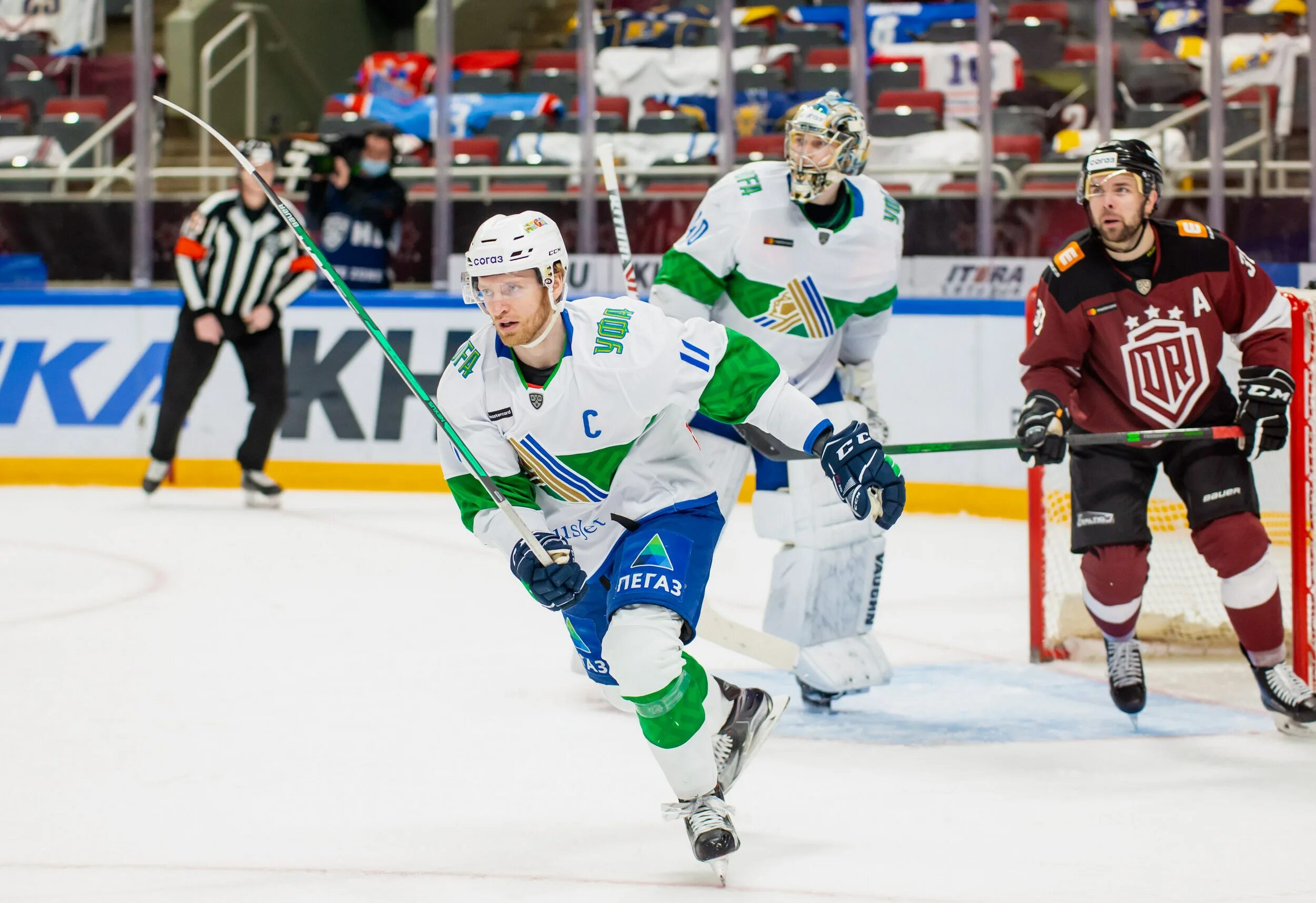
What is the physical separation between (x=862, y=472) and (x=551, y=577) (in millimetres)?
519

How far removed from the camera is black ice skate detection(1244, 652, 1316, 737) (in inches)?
146

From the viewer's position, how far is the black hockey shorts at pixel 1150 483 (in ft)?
12.4

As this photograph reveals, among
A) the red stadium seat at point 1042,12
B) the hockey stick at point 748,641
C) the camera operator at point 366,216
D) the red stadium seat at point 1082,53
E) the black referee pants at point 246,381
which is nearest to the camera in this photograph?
the hockey stick at point 748,641

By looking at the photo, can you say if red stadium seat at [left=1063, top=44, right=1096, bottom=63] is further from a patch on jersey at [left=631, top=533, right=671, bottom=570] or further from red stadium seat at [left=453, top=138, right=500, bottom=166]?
a patch on jersey at [left=631, top=533, right=671, bottom=570]

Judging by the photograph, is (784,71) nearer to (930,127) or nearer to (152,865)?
(930,127)

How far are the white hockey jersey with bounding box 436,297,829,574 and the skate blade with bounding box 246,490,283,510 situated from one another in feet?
15.5

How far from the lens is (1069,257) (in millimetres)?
3838

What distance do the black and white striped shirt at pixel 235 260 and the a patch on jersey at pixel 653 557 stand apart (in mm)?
4810

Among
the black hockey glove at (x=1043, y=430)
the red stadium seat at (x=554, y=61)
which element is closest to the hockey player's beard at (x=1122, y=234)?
the black hockey glove at (x=1043, y=430)

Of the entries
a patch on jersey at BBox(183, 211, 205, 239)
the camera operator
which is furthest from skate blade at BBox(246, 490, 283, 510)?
the camera operator

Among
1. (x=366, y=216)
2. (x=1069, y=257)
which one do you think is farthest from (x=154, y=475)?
(x=1069, y=257)

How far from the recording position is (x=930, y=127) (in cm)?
823

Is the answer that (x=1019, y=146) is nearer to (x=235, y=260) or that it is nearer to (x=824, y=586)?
(x=235, y=260)

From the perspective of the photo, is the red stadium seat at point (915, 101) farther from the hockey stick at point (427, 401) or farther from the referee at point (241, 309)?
the hockey stick at point (427, 401)
